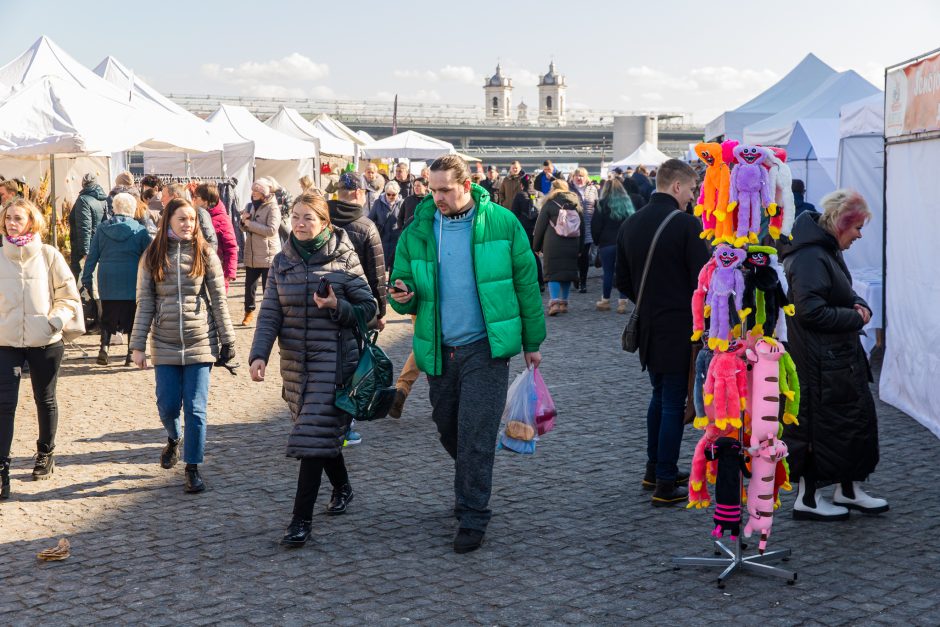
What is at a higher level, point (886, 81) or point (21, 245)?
point (886, 81)

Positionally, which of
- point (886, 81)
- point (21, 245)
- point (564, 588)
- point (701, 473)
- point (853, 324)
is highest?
point (886, 81)

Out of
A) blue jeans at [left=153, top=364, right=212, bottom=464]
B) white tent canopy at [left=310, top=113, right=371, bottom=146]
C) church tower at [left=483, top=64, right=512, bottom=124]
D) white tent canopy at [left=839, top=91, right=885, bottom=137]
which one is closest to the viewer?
blue jeans at [left=153, top=364, right=212, bottom=464]

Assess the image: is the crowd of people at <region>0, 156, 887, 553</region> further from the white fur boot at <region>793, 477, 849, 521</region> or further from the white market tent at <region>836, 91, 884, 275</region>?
the white market tent at <region>836, 91, 884, 275</region>

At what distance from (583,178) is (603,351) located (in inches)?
251

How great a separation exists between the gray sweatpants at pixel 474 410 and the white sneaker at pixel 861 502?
178 cm

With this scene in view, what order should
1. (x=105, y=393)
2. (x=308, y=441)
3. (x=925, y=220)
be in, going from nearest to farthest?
(x=308, y=441), (x=925, y=220), (x=105, y=393)

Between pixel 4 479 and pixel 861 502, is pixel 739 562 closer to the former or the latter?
pixel 861 502

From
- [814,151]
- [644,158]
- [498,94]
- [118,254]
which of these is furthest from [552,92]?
[118,254]

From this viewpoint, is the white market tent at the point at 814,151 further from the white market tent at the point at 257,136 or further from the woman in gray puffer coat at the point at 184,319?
the white market tent at the point at 257,136

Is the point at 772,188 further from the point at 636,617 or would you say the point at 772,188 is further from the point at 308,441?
the point at 308,441

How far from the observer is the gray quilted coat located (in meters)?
4.83

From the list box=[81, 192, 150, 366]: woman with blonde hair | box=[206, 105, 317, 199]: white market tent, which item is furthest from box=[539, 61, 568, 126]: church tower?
box=[81, 192, 150, 366]: woman with blonde hair

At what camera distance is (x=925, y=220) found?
7242 mm

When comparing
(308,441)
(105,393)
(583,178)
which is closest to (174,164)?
(583,178)
